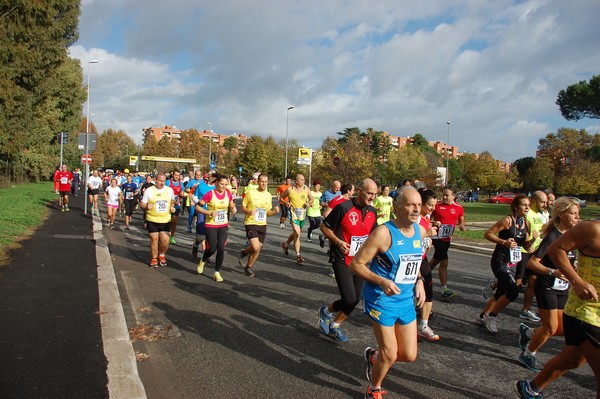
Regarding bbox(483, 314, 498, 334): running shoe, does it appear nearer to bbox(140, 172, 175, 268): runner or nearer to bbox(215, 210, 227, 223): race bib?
bbox(215, 210, 227, 223): race bib

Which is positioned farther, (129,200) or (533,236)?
(129,200)

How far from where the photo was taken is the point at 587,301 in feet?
9.94

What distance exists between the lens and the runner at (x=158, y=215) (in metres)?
8.53

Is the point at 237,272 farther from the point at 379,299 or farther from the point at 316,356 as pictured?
→ the point at 379,299

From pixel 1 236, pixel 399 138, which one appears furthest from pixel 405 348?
pixel 399 138

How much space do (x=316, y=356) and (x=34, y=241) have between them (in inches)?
363

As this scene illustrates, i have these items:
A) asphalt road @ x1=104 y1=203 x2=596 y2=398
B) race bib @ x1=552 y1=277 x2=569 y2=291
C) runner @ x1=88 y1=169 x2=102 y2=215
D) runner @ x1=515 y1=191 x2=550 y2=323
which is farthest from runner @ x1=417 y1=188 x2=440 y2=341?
runner @ x1=88 y1=169 x2=102 y2=215

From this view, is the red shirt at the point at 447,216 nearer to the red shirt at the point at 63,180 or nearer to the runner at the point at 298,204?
the runner at the point at 298,204

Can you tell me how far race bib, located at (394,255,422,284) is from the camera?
3393mm

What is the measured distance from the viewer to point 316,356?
4.38 m

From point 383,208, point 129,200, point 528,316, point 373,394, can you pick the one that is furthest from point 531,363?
point 129,200

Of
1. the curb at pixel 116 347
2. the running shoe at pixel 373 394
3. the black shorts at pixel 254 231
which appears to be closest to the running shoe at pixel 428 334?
the running shoe at pixel 373 394

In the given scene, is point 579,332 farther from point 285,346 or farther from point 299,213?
point 299,213

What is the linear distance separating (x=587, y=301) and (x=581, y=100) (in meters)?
47.1
